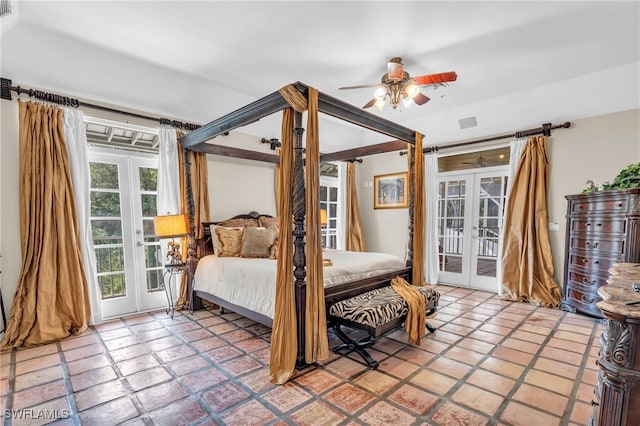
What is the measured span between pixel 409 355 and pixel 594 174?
3525 millimetres

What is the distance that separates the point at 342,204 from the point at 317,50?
3.45 metres

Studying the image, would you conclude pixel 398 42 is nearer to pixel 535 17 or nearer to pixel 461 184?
pixel 535 17

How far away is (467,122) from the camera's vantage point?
4.64m

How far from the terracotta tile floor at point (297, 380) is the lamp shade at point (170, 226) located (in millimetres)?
1047

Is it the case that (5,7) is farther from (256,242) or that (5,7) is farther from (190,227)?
(256,242)

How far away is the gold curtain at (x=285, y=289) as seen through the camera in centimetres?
218

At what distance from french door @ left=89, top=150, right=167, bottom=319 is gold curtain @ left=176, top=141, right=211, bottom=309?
30cm

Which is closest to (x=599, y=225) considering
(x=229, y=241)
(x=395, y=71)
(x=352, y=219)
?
(x=395, y=71)

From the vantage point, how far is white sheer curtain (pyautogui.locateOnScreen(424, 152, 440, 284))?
16.8 ft

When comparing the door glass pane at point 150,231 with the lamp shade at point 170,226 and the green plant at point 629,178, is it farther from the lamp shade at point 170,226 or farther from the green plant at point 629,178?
the green plant at point 629,178

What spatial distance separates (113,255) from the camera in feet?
11.4

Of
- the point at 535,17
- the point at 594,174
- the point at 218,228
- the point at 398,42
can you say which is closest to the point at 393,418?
the point at 218,228

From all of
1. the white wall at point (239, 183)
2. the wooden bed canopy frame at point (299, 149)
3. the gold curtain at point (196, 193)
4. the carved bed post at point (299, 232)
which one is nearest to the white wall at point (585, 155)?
the wooden bed canopy frame at point (299, 149)

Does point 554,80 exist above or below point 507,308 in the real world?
above
